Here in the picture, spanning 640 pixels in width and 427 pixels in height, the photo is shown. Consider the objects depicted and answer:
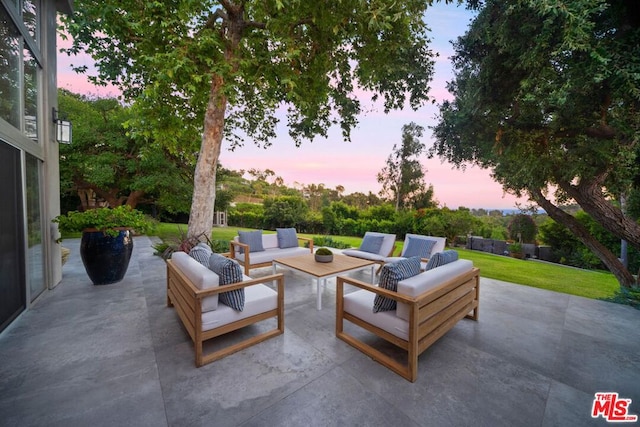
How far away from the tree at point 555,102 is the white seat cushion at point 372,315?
12.7 ft

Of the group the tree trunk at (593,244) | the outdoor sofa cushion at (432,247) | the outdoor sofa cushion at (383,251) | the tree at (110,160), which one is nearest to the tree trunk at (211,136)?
the tree at (110,160)

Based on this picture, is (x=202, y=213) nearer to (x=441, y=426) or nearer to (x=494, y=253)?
(x=441, y=426)

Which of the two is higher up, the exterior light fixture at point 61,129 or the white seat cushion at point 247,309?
the exterior light fixture at point 61,129

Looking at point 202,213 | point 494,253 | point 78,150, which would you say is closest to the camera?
point 202,213

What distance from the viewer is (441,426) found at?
1473 mm

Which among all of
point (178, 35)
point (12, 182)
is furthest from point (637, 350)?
point (178, 35)

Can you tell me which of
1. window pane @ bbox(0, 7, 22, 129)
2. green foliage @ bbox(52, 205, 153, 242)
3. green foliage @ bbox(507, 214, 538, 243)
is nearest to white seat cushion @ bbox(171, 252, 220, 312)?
green foliage @ bbox(52, 205, 153, 242)

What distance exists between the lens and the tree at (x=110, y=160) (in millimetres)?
8250

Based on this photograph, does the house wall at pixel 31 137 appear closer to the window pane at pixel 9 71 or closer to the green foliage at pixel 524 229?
the window pane at pixel 9 71

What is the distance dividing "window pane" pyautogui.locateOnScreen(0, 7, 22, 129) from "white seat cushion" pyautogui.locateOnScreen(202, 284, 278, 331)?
303 centimetres

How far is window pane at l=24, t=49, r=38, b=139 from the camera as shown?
119 inches

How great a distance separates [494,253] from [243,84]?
11618 millimetres

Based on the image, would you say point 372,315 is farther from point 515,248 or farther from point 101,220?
point 515,248

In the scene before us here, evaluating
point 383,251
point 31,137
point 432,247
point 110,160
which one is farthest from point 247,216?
point 432,247
